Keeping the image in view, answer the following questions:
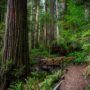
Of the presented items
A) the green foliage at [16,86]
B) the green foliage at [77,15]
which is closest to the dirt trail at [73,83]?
the green foliage at [16,86]

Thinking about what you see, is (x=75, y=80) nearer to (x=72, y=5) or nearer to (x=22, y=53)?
(x=22, y=53)

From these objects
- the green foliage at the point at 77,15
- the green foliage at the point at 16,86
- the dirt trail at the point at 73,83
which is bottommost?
the green foliage at the point at 16,86

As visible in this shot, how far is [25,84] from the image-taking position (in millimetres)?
9789

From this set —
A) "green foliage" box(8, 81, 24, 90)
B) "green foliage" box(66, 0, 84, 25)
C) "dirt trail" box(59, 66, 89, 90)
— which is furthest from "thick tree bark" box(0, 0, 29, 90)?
"green foliage" box(66, 0, 84, 25)

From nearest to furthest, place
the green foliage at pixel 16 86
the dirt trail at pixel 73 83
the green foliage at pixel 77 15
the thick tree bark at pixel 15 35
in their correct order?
1. the dirt trail at pixel 73 83
2. the green foliage at pixel 16 86
3. the thick tree bark at pixel 15 35
4. the green foliage at pixel 77 15

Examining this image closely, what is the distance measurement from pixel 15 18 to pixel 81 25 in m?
6.53

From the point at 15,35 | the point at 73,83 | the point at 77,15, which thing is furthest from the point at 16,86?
the point at 77,15

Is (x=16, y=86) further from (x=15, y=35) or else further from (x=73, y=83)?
(x=73, y=83)

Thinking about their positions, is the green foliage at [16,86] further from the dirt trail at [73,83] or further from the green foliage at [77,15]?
the green foliage at [77,15]

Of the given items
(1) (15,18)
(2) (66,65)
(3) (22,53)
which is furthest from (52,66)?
(1) (15,18)

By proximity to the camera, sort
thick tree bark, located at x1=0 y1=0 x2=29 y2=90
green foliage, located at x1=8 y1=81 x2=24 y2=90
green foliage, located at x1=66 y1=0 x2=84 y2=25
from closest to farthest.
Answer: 1. green foliage, located at x1=8 y1=81 x2=24 y2=90
2. thick tree bark, located at x1=0 y1=0 x2=29 y2=90
3. green foliage, located at x1=66 y1=0 x2=84 y2=25

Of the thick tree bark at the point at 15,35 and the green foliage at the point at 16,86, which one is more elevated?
the thick tree bark at the point at 15,35

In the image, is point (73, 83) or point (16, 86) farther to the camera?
point (16, 86)

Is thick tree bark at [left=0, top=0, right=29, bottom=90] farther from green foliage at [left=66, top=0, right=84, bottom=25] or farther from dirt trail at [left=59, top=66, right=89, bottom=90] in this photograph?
green foliage at [left=66, top=0, right=84, bottom=25]
